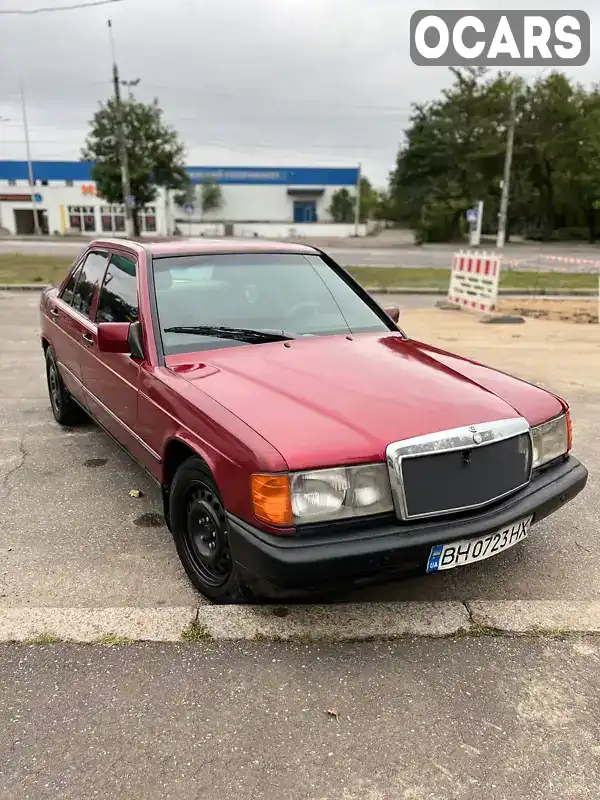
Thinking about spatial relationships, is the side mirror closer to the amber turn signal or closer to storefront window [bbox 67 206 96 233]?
the amber turn signal

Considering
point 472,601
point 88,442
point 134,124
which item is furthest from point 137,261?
point 134,124

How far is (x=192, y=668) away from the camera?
259cm

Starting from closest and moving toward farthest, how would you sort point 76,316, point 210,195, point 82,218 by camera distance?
1. point 76,316
2. point 82,218
3. point 210,195

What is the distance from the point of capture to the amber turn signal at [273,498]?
243cm

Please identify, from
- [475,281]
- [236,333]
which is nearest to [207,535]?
[236,333]

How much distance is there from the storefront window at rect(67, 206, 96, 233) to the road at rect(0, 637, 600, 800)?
66141mm

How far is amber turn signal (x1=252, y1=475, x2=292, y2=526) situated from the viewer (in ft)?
7.96

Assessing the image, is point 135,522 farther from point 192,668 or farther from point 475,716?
point 475,716

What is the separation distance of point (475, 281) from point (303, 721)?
37.6 ft

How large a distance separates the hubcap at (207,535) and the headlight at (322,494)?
1.22 ft

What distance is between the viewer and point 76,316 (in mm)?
4828

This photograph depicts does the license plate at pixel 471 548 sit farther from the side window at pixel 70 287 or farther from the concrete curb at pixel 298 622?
the side window at pixel 70 287

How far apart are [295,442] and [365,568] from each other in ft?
1.80

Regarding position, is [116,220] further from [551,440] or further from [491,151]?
[551,440]
